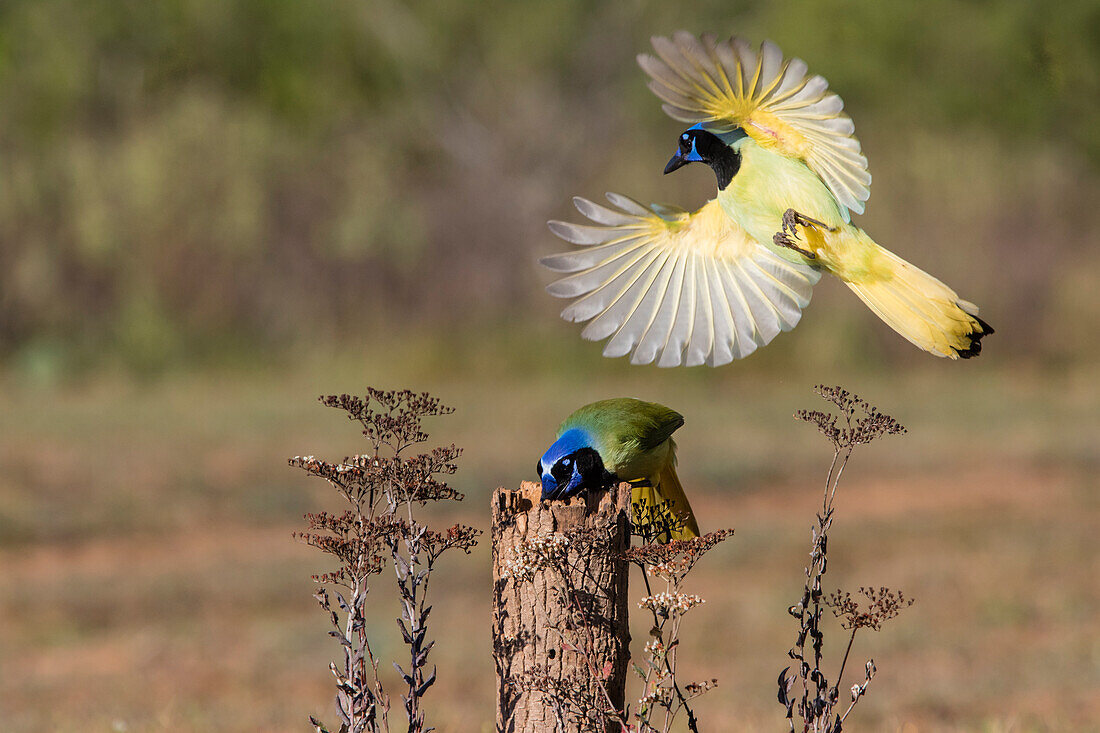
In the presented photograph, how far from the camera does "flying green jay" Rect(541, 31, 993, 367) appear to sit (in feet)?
9.21

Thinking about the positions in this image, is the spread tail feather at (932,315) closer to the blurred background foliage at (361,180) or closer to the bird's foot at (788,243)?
the bird's foot at (788,243)

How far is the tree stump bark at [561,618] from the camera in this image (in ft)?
9.30

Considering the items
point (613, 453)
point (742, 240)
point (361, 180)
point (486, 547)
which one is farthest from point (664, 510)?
point (361, 180)

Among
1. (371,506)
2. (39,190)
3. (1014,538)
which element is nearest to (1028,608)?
(1014,538)

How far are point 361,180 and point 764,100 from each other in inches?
612

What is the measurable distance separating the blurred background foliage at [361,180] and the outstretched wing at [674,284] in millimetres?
12041

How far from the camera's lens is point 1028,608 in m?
7.11

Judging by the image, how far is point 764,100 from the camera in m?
2.95

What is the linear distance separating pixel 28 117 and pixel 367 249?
451 cm

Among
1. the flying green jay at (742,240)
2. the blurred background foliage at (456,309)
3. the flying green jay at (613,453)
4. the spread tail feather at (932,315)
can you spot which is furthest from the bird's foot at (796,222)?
the blurred background foliage at (456,309)

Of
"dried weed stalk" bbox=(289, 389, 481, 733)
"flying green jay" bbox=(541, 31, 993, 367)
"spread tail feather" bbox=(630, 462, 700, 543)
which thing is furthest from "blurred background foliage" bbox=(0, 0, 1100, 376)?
"dried weed stalk" bbox=(289, 389, 481, 733)

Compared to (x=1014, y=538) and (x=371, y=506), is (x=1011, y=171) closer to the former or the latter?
(x=1014, y=538)

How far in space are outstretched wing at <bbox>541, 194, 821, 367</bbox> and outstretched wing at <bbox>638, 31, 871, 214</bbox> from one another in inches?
11.4

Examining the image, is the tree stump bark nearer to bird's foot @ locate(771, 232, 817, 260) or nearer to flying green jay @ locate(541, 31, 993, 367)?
flying green jay @ locate(541, 31, 993, 367)
